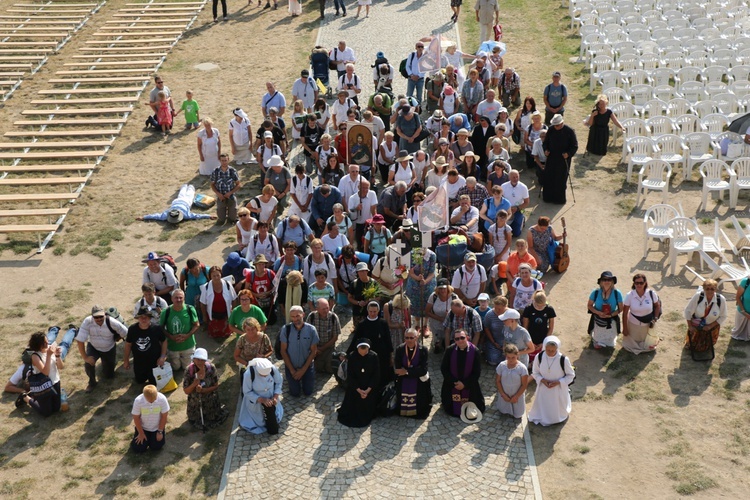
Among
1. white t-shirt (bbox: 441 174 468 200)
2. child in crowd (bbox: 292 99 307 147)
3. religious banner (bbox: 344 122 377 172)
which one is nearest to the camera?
white t-shirt (bbox: 441 174 468 200)

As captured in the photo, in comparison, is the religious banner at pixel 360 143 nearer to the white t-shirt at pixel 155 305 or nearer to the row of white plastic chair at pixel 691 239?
the row of white plastic chair at pixel 691 239

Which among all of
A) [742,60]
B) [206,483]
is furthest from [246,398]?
[742,60]

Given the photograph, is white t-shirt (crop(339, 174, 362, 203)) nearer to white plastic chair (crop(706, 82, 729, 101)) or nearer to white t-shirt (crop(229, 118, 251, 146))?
white t-shirt (crop(229, 118, 251, 146))

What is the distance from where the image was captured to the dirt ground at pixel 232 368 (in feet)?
37.0

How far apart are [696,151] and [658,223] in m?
3.47

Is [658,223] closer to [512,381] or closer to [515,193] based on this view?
[515,193]

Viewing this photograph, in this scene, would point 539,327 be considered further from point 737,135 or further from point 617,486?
point 737,135

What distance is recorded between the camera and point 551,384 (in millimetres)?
11828

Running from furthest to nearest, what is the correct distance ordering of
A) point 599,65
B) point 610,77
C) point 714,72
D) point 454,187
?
1. point 599,65
2. point 610,77
3. point 714,72
4. point 454,187

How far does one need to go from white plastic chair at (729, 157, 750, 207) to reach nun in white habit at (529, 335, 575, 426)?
7.18 m

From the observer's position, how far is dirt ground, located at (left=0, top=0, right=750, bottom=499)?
37.0 ft

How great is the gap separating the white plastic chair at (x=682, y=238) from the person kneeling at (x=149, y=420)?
26.7 feet

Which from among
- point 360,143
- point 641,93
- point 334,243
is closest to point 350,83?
point 360,143

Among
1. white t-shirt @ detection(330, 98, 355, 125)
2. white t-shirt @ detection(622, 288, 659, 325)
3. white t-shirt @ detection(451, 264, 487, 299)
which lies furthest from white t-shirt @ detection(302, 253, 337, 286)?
white t-shirt @ detection(330, 98, 355, 125)
